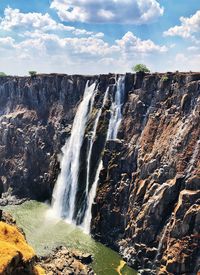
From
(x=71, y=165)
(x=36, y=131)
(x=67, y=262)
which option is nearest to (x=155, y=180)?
(x=67, y=262)

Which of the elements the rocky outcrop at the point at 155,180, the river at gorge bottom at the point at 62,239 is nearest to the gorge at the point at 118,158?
the rocky outcrop at the point at 155,180

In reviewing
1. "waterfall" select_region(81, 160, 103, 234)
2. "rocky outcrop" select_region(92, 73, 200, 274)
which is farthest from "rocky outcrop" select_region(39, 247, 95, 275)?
"waterfall" select_region(81, 160, 103, 234)

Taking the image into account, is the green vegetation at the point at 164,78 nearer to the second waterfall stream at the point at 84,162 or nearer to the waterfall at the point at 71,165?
the second waterfall stream at the point at 84,162

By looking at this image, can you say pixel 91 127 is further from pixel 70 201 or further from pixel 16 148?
pixel 16 148

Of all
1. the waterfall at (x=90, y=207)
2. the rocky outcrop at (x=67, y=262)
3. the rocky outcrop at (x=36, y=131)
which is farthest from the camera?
the rocky outcrop at (x=36, y=131)

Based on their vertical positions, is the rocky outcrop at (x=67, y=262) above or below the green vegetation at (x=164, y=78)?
below

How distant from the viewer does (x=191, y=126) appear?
60.1m

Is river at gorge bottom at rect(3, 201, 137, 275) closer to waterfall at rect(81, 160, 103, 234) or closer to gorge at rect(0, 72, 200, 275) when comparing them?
waterfall at rect(81, 160, 103, 234)

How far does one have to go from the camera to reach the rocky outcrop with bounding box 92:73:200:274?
56031 mm

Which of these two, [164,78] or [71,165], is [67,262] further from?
[164,78]

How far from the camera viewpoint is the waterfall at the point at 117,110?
75562 millimetres

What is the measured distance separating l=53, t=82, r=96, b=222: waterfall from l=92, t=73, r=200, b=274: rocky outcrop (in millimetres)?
8865

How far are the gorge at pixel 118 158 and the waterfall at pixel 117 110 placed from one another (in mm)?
196

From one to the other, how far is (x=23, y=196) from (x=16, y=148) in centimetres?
1382
